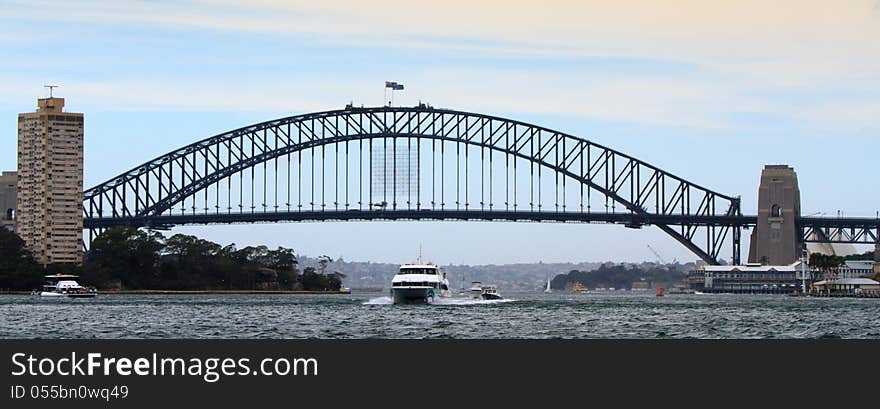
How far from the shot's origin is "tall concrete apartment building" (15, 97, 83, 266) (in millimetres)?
194250

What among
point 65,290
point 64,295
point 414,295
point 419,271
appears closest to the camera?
point 414,295

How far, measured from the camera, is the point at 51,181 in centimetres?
19675

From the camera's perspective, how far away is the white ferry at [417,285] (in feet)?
343

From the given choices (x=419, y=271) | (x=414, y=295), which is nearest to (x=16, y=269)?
(x=419, y=271)

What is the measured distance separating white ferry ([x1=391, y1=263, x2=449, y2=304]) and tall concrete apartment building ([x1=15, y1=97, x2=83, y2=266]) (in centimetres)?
9460

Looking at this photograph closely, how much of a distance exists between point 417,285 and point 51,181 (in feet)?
335

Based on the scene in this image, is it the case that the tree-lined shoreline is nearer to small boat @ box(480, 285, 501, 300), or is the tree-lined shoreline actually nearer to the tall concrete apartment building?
the tall concrete apartment building
